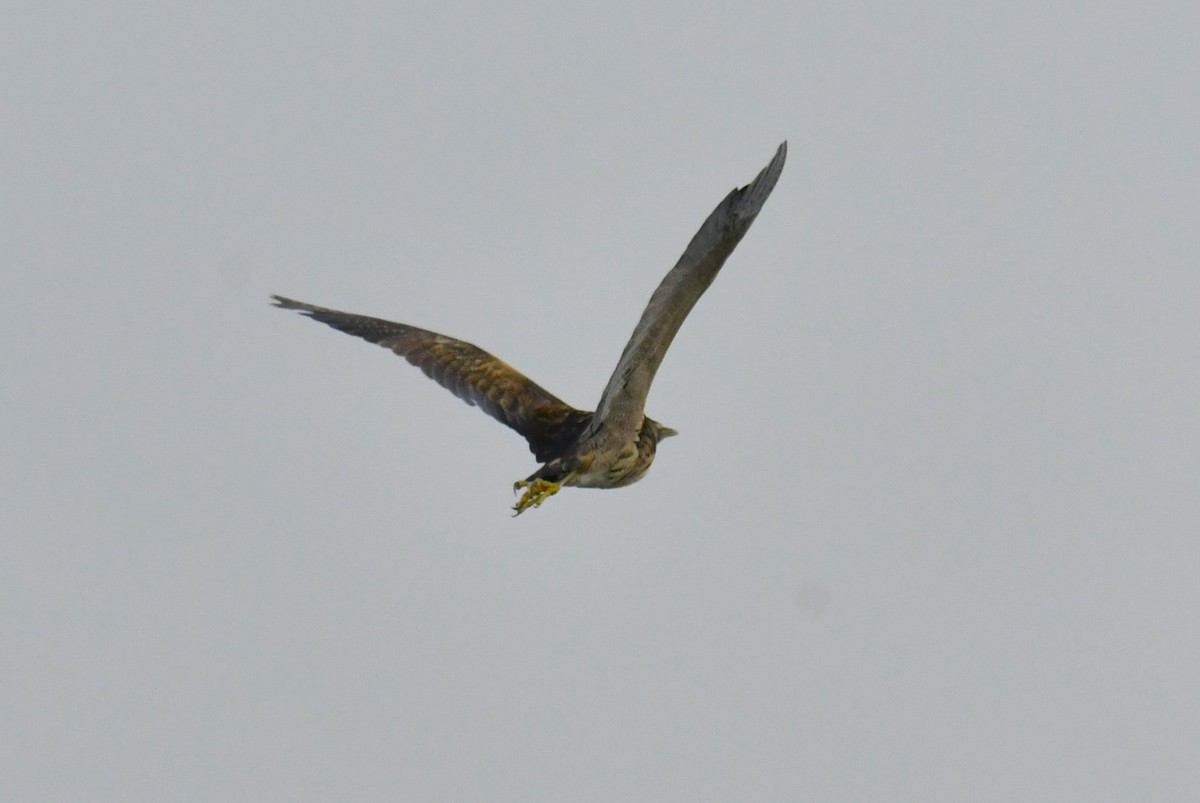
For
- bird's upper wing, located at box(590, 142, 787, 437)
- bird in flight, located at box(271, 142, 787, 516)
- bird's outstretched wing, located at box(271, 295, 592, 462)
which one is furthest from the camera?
bird's outstretched wing, located at box(271, 295, 592, 462)

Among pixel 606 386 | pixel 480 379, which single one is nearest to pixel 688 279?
pixel 606 386

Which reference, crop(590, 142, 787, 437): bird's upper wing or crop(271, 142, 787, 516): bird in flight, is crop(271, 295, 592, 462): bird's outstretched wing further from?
crop(590, 142, 787, 437): bird's upper wing

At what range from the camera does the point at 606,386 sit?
52.1 feet

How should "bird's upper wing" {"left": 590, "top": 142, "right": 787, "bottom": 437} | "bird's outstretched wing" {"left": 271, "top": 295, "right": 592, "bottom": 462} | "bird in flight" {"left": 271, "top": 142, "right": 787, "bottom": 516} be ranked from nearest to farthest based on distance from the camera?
"bird's upper wing" {"left": 590, "top": 142, "right": 787, "bottom": 437}, "bird in flight" {"left": 271, "top": 142, "right": 787, "bottom": 516}, "bird's outstretched wing" {"left": 271, "top": 295, "right": 592, "bottom": 462}

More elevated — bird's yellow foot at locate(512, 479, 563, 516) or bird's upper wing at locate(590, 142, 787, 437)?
bird's upper wing at locate(590, 142, 787, 437)

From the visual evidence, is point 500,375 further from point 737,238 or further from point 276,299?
point 737,238

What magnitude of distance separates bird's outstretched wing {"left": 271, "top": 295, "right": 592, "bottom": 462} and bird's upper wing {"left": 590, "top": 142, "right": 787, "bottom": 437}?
2.32 metres

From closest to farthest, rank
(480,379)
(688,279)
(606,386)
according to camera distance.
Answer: (688,279), (606,386), (480,379)

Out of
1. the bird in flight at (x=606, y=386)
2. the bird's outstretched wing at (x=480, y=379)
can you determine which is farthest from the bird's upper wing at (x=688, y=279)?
the bird's outstretched wing at (x=480, y=379)

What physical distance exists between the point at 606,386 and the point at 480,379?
3299 millimetres

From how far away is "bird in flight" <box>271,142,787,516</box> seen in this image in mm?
14969

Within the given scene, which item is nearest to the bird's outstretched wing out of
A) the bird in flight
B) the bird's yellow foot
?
the bird in flight

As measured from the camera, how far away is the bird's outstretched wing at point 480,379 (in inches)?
729

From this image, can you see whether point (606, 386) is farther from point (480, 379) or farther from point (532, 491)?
point (480, 379)
